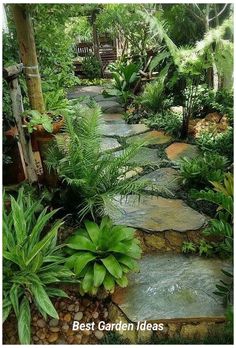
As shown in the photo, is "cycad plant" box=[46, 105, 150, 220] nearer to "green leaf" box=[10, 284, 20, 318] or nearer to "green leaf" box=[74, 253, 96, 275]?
"green leaf" box=[74, 253, 96, 275]

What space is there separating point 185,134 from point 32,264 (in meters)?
3.27

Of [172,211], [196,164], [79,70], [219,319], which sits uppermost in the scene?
[79,70]

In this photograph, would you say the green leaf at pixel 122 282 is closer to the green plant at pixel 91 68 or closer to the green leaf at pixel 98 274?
the green leaf at pixel 98 274

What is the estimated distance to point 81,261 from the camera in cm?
240

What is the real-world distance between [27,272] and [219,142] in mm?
3024

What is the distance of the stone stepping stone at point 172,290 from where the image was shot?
7.72ft

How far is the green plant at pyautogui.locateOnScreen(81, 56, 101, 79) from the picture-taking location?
9.75 metres

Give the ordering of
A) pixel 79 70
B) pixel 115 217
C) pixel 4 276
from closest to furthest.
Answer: pixel 4 276 < pixel 115 217 < pixel 79 70

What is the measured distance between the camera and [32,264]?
2.31 meters

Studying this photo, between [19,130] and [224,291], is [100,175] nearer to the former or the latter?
[19,130]

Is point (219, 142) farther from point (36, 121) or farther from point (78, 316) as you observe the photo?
point (78, 316)

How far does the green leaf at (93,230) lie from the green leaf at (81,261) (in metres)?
0.14


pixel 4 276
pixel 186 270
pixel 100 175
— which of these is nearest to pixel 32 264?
pixel 4 276

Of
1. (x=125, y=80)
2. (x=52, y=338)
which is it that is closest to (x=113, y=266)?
(x=52, y=338)
